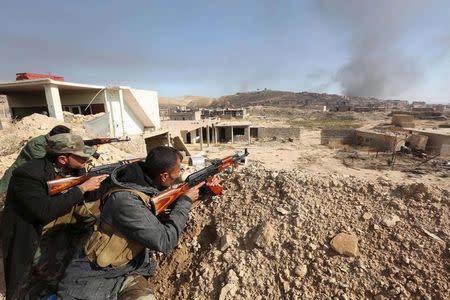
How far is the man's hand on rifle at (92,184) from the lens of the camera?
3.34 meters

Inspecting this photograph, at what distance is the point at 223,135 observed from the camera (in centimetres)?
3553

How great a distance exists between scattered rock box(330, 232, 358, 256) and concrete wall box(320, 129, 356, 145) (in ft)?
109

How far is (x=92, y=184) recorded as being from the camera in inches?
135

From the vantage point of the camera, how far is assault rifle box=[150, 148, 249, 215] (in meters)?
2.21

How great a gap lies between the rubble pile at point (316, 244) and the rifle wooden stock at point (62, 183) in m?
1.44

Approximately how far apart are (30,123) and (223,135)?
25943 mm

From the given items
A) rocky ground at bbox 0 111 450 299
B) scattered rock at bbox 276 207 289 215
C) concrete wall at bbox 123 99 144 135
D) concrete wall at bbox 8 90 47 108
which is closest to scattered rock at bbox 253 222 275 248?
rocky ground at bbox 0 111 450 299

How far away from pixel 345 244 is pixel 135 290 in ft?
6.98

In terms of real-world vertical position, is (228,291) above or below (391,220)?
below

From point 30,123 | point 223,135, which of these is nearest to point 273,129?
point 223,135

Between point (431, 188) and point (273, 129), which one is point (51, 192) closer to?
point (431, 188)

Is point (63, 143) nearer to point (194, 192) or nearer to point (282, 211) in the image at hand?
point (194, 192)

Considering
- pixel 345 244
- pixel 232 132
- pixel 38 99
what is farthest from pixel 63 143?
pixel 232 132

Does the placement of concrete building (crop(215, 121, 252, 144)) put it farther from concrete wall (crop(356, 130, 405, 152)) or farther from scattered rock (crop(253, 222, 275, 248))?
scattered rock (crop(253, 222, 275, 248))
